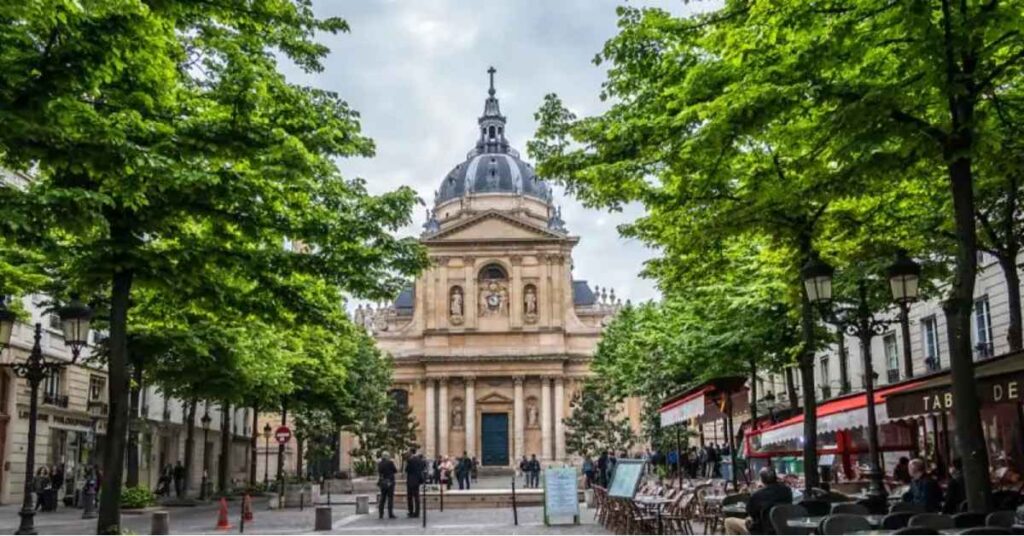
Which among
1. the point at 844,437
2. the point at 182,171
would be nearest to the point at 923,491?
the point at 182,171

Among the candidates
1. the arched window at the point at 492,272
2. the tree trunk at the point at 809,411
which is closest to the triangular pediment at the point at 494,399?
the arched window at the point at 492,272

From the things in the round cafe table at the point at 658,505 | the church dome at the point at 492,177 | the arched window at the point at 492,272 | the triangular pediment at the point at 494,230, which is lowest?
the round cafe table at the point at 658,505

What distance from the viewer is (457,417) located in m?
76.0

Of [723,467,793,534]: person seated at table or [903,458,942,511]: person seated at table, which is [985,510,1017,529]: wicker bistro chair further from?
[723,467,793,534]: person seated at table

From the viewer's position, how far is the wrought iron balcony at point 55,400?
34531mm

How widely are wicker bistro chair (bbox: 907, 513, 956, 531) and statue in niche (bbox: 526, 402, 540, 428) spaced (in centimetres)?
6626

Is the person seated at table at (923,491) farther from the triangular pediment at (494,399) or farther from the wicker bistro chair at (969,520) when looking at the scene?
the triangular pediment at (494,399)

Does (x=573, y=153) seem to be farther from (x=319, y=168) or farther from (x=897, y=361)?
(x=897, y=361)

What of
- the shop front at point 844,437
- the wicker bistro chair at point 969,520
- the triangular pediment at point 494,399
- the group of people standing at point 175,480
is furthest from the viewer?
the triangular pediment at point 494,399

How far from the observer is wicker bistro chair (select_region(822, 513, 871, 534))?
9.84m

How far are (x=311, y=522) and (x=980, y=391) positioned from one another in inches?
727

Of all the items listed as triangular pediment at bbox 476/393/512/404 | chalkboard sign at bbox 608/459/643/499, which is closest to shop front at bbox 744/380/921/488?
chalkboard sign at bbox 608/459/643/499

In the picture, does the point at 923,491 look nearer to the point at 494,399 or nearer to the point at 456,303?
the point at 494,399

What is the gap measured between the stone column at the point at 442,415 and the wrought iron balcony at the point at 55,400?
4028cm
